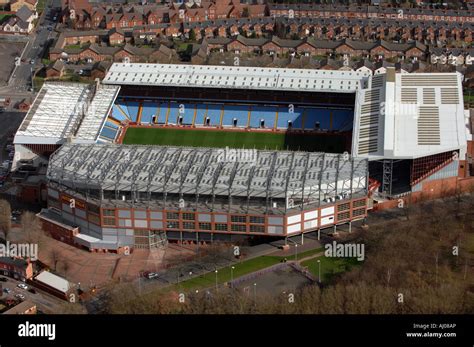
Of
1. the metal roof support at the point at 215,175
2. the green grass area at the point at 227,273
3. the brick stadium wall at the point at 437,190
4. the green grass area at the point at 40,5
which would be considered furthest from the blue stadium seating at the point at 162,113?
the green grass area at the point at 40,5

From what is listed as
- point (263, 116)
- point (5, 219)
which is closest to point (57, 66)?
point (263, 116)

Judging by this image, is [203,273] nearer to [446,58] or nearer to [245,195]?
[245,195]

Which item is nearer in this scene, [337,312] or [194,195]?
[337,312]

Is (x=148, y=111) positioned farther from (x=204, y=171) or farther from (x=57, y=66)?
(x=204, y=171)

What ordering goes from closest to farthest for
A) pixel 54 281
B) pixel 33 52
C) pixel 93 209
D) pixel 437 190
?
pixel 54 281 → pixel 93 209 → pixel 437 190 → pixel 33 52

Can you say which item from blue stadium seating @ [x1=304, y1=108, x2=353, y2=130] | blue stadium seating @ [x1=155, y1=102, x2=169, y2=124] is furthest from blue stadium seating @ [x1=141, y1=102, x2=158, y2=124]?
blue stadium seating @ [x1=304, y1=108, x2=353, y2=130]

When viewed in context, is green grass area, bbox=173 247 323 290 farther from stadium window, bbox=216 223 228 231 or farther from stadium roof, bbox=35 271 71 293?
stadium roof, bbox=35 271 71 293

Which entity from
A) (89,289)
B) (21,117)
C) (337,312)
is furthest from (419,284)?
(21,117)
